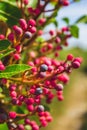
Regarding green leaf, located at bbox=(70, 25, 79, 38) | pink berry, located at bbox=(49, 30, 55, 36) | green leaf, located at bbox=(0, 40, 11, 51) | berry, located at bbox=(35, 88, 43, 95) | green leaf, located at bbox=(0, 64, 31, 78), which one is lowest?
berry, located at bbox=(35, 88, 43, 95)

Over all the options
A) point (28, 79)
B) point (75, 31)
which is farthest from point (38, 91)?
point (75, 31)

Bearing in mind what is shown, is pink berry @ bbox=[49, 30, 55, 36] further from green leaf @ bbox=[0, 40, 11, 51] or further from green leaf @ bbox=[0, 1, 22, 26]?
green leaf @ bbox=[0, 40, 11, 51]

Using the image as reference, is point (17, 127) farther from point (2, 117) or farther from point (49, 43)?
point (49, 43)

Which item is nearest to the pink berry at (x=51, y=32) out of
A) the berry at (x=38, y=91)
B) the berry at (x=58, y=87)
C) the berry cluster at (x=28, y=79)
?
the berry cluster at (x=28, y=79)

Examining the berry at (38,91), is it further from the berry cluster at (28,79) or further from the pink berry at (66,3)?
the pink berry at (66,3)

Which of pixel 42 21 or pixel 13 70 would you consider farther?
pixel 42 21

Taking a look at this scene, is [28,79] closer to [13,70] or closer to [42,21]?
[13,70]

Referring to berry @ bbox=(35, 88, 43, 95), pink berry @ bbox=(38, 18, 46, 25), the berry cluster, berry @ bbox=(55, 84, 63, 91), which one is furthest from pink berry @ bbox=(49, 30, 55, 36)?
berry @ bbox=(35, 88, 43, 95)

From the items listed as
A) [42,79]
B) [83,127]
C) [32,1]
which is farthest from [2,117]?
[83,127]
